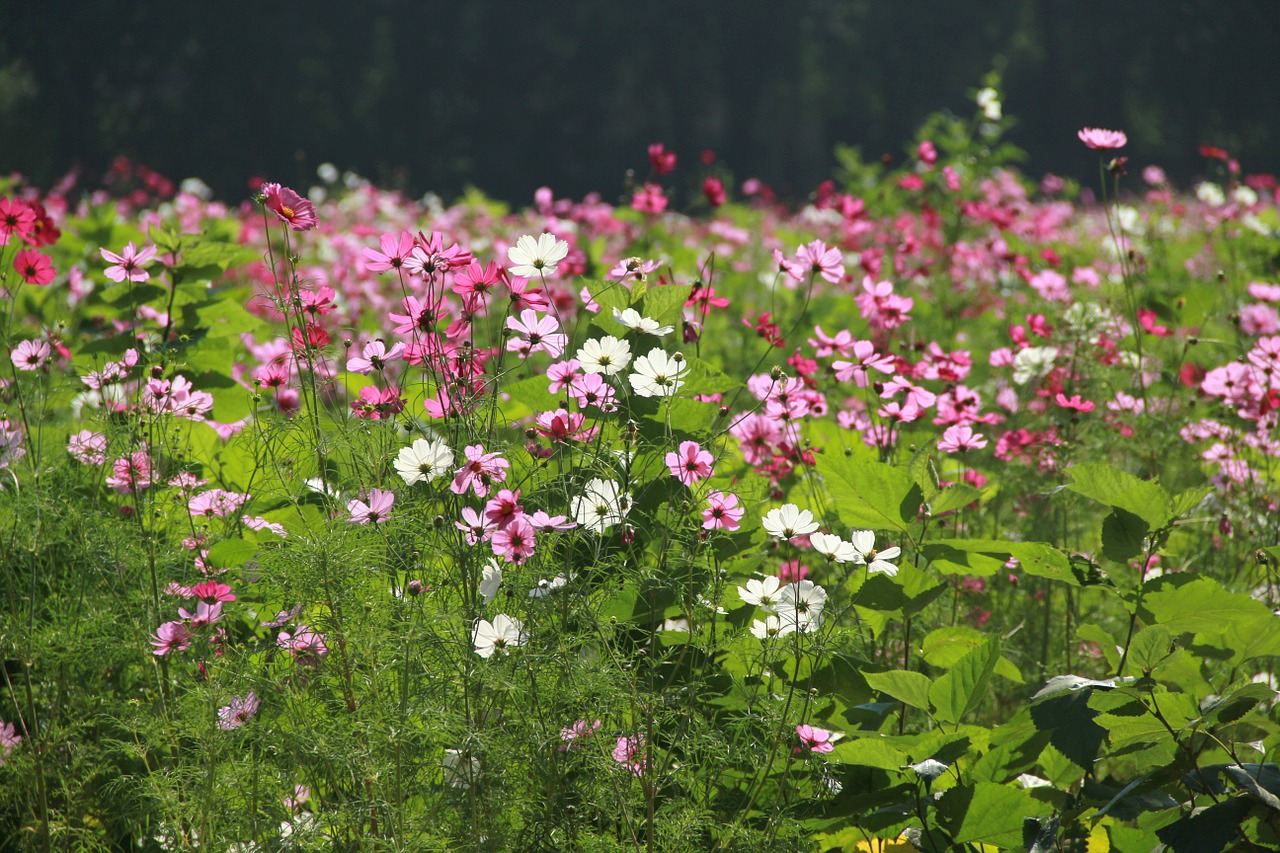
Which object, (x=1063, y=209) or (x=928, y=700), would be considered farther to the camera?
(x=1063, y=209)

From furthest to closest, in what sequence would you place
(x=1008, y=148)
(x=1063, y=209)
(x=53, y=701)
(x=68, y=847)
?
(x=1063, y=209) < (x=1008, y=148) < (x=53, y=701) < (x=68, y=847)

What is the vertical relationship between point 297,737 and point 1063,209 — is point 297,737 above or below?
above

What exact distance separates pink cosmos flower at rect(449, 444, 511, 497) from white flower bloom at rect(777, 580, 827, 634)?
0.37m

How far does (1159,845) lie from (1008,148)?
134 inches

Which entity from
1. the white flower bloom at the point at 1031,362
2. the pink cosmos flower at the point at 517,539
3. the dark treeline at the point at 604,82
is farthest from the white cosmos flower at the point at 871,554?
the dark treeline at the point at 604,82

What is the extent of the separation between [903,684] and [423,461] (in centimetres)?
63

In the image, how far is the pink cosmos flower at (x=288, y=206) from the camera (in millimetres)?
1335

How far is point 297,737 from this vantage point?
4.20 feet

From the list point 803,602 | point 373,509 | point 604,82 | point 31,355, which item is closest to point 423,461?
point 373,509

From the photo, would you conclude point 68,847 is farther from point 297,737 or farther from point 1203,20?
point 1203,20

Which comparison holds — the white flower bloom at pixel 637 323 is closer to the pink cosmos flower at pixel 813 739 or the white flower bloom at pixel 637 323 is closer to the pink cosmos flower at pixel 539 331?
the pink cosmos flower at pixel 539 331

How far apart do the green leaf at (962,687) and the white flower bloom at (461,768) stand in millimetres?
555

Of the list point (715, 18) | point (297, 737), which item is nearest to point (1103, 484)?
point (297, 737)

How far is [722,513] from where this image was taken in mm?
1318
